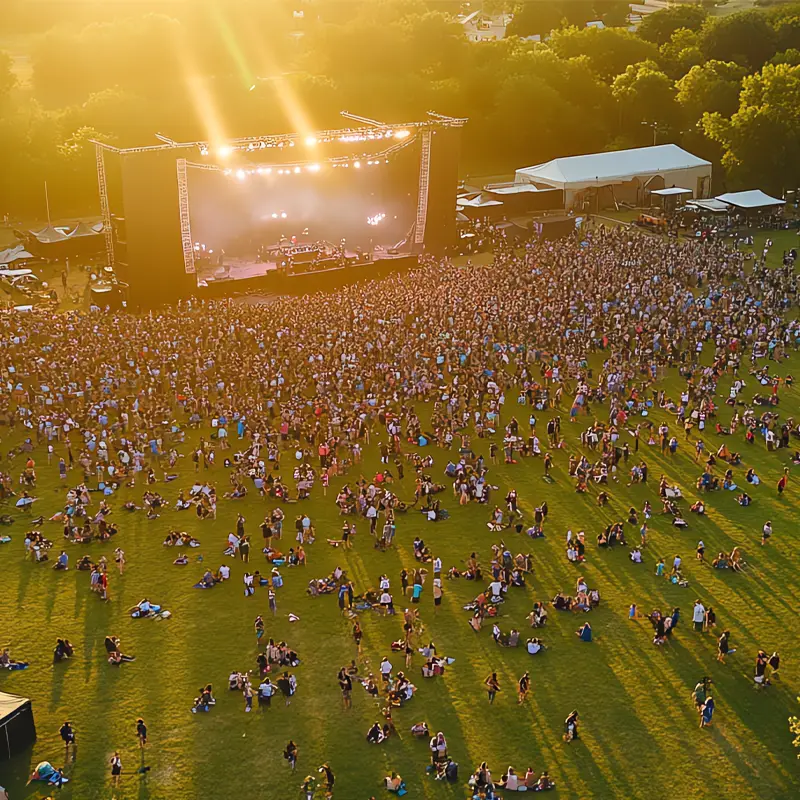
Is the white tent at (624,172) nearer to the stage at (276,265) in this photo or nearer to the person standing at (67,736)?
the stage at (276,265)

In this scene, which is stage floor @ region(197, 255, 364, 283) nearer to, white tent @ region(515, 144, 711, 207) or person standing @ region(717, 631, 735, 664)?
white tent @ region(515, 144, 711, 207)

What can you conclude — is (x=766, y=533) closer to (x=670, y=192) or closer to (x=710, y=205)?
(x=710, y=205)

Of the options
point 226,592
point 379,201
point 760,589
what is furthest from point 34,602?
point 379,201

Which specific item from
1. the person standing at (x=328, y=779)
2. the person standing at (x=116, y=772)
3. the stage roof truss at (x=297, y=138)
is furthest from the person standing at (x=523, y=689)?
the stage roof truss at (x=297, y=138)

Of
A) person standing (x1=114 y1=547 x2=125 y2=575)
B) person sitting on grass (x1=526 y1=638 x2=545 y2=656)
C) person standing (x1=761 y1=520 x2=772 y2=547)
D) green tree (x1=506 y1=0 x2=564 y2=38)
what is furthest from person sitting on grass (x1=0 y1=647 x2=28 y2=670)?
green tree (x1=506 y1=0 x2=564 y2=38)

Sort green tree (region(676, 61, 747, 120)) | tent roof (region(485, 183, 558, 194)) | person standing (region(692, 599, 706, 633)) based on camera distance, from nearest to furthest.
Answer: person standing (region(692, 599, 706, 633)) < tent roof (region(485, 183, 558, 194)) < green tree (region(676, 61, 747, 120))

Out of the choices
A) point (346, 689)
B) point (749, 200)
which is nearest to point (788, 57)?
point (749, 200)
